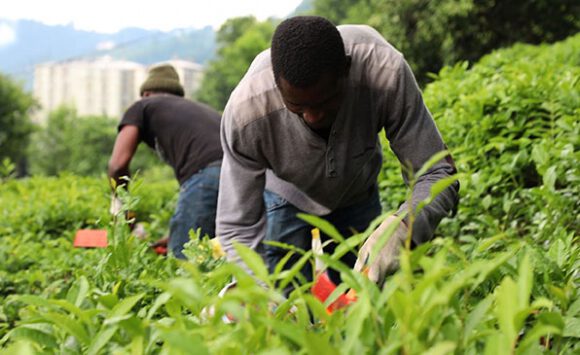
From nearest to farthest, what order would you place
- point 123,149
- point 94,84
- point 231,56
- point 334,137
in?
point 334,137 → point 123,149 → point 231,56 → point 94,84

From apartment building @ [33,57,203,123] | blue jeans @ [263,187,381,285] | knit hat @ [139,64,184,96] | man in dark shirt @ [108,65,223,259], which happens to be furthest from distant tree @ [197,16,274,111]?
blue jeans @ [263,187,381,285]

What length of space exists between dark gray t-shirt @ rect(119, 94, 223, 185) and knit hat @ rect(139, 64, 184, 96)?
0.86ft

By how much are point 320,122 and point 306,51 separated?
0.40 m

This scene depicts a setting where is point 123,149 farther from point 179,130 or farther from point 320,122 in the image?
point 320,122

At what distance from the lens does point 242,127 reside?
110 inches

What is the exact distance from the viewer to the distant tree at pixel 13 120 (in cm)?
4225

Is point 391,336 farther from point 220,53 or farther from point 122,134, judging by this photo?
point 220,53

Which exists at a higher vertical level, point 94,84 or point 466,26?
point 466,26

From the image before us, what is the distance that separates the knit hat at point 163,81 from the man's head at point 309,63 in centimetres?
276

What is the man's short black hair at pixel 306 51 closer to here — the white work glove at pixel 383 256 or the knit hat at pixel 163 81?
the white work glove at pixel 383 256

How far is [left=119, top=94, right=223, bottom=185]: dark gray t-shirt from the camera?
467 cm

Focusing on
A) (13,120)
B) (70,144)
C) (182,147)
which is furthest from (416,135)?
(70,144)

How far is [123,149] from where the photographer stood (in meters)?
4.60

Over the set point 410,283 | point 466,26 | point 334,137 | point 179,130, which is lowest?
point 466,26
